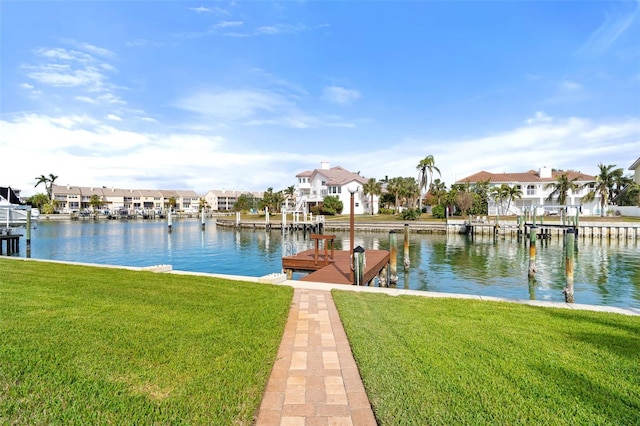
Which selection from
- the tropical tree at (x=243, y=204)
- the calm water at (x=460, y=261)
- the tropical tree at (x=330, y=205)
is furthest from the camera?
the tropical tree at (x=243, y=204)

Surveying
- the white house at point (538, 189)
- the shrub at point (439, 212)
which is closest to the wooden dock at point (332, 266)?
the shrub at point (439, 212)

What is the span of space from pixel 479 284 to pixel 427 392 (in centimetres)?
1610

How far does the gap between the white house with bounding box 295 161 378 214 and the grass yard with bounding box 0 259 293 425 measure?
61686 mm

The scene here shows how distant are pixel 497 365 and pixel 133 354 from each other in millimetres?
4883

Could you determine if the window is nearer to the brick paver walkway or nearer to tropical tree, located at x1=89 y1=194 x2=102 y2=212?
the brick paver walkway

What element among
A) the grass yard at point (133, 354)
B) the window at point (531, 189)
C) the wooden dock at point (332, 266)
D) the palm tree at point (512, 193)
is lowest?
the wooden dock at point (332, 266)

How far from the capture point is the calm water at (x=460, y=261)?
1784cm

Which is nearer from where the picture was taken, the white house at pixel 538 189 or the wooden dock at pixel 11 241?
the wooden dock at pixel 11 241

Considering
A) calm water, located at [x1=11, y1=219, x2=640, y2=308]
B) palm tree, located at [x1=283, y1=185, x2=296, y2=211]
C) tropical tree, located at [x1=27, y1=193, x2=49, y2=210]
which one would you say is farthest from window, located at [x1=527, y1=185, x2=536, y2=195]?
tropical tree, located at [x1=27, y1=193, x2=49, y2=210]

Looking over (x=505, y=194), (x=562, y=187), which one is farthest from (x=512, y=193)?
(x=562, y=187)

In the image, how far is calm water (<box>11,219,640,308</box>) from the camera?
17.8 m

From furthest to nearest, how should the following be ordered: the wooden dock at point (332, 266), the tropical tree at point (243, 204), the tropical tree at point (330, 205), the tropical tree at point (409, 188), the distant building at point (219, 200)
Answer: the distant building at point (219, 200)
the tropical tree at point (243, 204)
the tropical tree at point (409, 188)
the tropical tree at point (330, 205)
the wooden dock at point (332, 266)

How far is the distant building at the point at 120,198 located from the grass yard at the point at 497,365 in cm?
13130

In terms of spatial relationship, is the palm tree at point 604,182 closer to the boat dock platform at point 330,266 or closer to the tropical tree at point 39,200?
the boat dock platform at point 330,266
